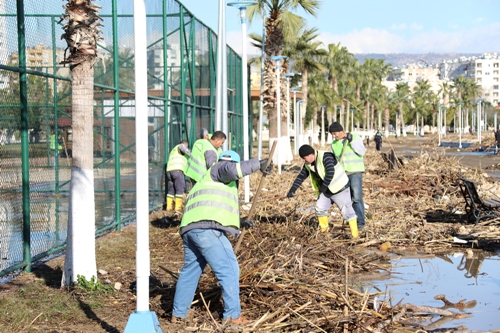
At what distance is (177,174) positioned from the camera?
14.9 metres

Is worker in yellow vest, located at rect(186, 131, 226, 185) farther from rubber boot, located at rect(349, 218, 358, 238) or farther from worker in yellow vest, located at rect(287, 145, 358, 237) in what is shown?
rubber boot, located at rect(349, 218, 358, 238)

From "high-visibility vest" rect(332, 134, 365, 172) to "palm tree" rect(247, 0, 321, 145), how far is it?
20.6 m

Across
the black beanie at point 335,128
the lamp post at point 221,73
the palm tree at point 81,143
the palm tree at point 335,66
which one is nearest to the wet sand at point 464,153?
the black beanie at point 335,128

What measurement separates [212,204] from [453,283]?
3758mm

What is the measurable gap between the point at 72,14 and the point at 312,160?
14.1ft

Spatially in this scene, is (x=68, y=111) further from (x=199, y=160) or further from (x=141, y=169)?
(x=141, y=169)

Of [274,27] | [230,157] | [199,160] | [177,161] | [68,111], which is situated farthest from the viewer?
[274,27]

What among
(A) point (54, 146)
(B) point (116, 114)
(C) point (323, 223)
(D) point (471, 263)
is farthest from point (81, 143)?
(D) point (471, 263)

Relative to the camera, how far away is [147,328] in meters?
5.55

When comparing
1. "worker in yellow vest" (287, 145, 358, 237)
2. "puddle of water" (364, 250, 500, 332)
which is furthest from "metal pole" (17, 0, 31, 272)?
"puddle of water" (364, 250, 500, 332)

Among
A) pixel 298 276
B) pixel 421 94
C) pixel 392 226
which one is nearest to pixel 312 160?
pixel 392 226

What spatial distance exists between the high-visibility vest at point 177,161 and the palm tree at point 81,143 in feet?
23.0

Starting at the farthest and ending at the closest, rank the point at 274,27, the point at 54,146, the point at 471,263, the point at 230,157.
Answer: the point at 274,27, the point at 54,146, the point at 471,263, the point at 230,157

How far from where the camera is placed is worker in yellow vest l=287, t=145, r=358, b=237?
35.0ft
